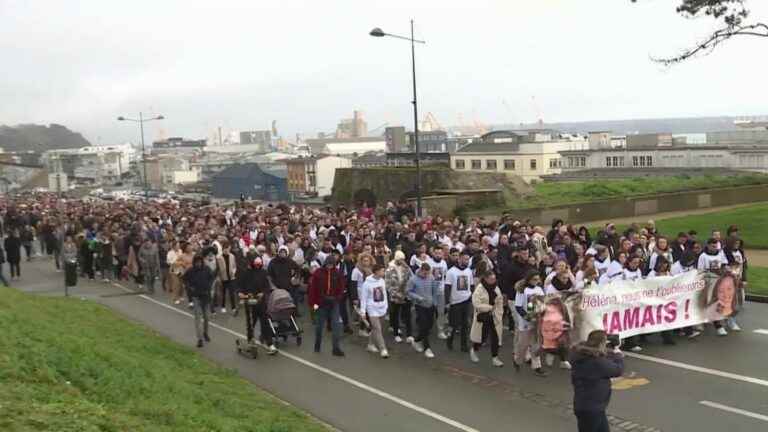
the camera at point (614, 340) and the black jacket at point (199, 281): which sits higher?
the black jacket at point (199, 281)

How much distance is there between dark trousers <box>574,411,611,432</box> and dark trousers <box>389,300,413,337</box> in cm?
631

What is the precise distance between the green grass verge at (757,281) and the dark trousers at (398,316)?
824 centimetres

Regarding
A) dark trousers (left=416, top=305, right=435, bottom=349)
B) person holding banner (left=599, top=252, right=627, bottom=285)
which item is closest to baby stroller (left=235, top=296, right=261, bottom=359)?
dark trousers (left=416, top=305, right=435, bottom=349)

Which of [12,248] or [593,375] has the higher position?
[12,248]

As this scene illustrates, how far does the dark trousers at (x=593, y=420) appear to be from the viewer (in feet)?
23.4

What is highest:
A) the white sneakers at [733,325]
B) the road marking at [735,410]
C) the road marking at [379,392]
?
the white sneakers at [733,325]

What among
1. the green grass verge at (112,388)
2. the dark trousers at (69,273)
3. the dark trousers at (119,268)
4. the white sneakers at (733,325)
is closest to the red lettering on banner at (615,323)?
the white sneakers at (733,325)

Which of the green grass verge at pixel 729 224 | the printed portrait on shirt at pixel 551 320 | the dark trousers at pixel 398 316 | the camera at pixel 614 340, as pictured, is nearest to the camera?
the camera at pixel 614 340

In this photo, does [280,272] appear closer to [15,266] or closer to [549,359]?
[549,359]

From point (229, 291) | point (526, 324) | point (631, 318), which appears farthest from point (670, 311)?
point (229, 291)

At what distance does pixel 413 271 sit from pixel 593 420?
7210mm

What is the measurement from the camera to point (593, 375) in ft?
23.2

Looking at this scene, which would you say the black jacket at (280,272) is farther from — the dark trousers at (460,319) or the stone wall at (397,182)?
the stone wall at (397,182)

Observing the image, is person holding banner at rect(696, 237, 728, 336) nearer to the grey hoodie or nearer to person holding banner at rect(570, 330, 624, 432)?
the grey hoodie
